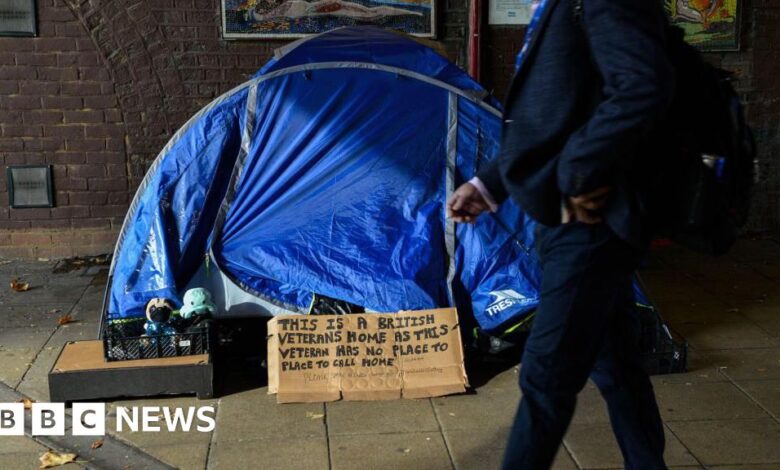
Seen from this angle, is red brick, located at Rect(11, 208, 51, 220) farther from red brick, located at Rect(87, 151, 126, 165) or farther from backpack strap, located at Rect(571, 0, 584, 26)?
backpack strap, located at Rect(571, 0, 584, 26)

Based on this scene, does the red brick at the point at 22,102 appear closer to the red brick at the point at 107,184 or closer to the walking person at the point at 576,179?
the red brick at the point at 107,184

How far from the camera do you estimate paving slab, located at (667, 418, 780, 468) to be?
11.0 feet

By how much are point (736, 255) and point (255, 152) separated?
415 cm

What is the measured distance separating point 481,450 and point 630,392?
1.02 metres

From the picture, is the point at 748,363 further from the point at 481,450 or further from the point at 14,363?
the point at 14,363

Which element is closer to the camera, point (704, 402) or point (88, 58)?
point (704, 402)

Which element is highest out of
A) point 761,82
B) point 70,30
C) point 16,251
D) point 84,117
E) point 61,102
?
point 70,30

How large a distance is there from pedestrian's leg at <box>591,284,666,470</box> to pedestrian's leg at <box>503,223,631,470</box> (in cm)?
15

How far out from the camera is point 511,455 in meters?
2.44

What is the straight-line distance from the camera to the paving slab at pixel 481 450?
333cm

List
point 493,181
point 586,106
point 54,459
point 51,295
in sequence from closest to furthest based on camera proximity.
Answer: point 586,106
point 493,181
point 54,459
point 51,295

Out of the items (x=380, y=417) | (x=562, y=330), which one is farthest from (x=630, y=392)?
(x=380, y=417)

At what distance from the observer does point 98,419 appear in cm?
379

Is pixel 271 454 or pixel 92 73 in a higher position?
pixel 92 73
